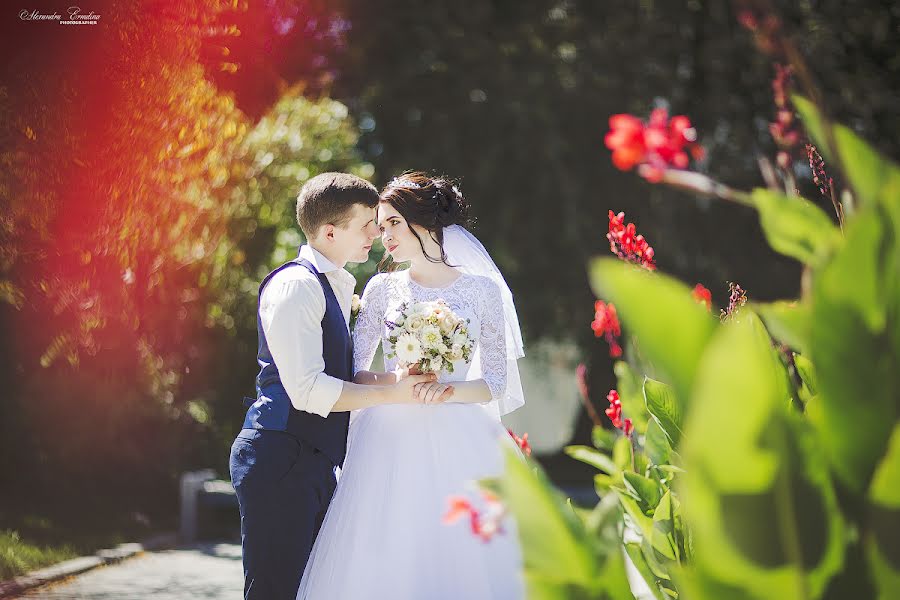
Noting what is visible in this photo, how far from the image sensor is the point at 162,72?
6.51 metres

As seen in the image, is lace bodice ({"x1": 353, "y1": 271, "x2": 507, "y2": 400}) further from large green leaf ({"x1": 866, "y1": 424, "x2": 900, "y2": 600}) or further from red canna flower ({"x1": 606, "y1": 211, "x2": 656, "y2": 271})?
large green leaf ({"x1": 866, "y1": 424, "x2": 900, "y2": 600})

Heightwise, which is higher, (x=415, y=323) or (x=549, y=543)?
(x=415, y=323)

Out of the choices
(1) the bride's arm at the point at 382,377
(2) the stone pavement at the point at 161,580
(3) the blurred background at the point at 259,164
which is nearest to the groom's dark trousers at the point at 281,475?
(1) the bride's arm at the point at 382,377

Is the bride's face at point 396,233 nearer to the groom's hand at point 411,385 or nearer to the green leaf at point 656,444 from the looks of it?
the groom's hand at point 411,385

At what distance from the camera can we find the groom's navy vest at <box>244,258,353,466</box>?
11.6ft

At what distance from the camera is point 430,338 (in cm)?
372

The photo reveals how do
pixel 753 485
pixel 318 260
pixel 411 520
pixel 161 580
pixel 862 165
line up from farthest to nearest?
pixel 161 580 < pixel 318 260 < pixel 411 520 < pixel 862 165 < pixel 753 485

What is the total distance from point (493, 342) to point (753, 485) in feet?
8.90

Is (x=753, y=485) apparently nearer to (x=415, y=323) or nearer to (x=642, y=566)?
(x=642, y=566)

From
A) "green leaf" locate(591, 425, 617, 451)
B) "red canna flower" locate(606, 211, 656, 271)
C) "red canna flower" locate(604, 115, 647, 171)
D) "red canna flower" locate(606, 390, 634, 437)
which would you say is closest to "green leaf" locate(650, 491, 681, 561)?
"red canna flower" locate(606, 211, 656, 271)

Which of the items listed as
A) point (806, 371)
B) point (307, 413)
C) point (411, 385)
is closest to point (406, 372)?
point (411, 385)

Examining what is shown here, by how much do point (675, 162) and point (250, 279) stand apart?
9.74 m

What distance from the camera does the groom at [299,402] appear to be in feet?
11.2

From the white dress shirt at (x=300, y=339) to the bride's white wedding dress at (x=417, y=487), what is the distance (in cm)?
41
